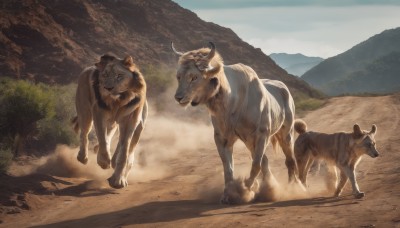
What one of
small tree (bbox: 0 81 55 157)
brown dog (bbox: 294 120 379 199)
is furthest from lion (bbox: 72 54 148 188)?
small tree (bbox: 0 81 55 157)

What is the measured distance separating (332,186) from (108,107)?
4.36m

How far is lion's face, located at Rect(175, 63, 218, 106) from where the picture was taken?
7.83 meters

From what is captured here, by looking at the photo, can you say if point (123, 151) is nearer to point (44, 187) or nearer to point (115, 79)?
point (115, 79)

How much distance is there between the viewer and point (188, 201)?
29.0 feet

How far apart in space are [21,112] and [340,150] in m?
9.73

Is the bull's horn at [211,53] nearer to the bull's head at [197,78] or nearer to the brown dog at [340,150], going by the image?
the bull's head at [197,78]

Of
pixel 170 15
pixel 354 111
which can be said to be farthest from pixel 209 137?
pixel 170 15

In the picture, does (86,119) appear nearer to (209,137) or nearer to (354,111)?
(209,137)

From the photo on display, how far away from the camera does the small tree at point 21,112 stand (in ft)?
49.1

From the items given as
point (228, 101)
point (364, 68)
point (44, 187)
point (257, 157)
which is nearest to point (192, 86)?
point (228, 101)

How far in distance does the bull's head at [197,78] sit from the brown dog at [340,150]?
258cm

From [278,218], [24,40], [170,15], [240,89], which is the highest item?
[170,15]

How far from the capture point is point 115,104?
392 inches

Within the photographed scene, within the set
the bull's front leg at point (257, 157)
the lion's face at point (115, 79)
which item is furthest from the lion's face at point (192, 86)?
the lion's face at point (115, 79)
